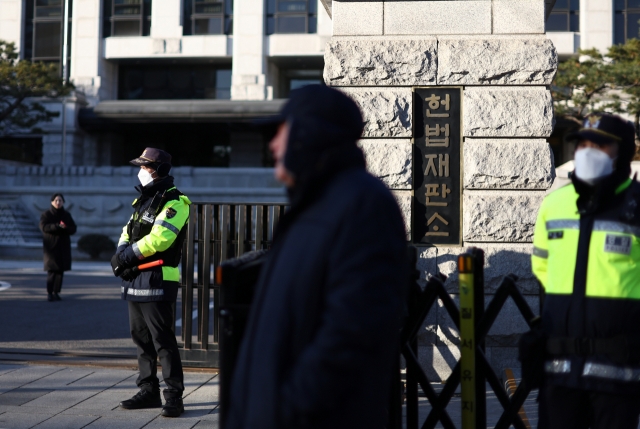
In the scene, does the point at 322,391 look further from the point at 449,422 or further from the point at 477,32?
the point at 477,32

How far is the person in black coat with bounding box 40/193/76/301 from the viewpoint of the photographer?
13.2 meters

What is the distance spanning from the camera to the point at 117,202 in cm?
2862

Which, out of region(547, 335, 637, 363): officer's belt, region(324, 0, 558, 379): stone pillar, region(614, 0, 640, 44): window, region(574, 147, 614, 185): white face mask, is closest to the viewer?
region(547, 335, 637, 363): officer's belt

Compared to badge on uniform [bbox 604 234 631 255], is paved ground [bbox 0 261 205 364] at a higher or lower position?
lower

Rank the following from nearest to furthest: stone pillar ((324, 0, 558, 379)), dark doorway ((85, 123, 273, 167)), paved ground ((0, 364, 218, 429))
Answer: paved ground ((0, 364, 218, 429)), stone pillar ((324, 0, 558, 379)), dark doorway ((85, 123, 273, 167))

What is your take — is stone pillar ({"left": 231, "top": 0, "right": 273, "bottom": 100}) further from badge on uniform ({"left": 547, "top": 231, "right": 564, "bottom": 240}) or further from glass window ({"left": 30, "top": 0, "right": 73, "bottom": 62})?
badge on uniform ({"left": 547, "top": 231, "right": 564, "bottom": 240})

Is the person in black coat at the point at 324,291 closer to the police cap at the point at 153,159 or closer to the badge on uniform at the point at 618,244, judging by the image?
the badge on uniform at the point at 618,244

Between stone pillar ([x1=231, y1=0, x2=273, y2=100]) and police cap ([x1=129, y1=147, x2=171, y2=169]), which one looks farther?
stone pillar ([x1=231, y1=0, x2=273, y2=100])

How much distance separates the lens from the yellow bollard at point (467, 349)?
4090 mm

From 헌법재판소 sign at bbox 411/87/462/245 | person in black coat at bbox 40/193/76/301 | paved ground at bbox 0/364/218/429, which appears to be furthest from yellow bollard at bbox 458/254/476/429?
person in black coat at bbox 40/193/76/301

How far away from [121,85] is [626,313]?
38989 millimetres

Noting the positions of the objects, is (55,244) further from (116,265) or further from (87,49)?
(87,49)

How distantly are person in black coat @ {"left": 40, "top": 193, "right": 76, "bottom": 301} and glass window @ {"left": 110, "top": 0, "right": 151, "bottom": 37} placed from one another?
25390mm

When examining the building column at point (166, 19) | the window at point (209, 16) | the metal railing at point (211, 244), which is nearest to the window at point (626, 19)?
the window at point (209, 16)
